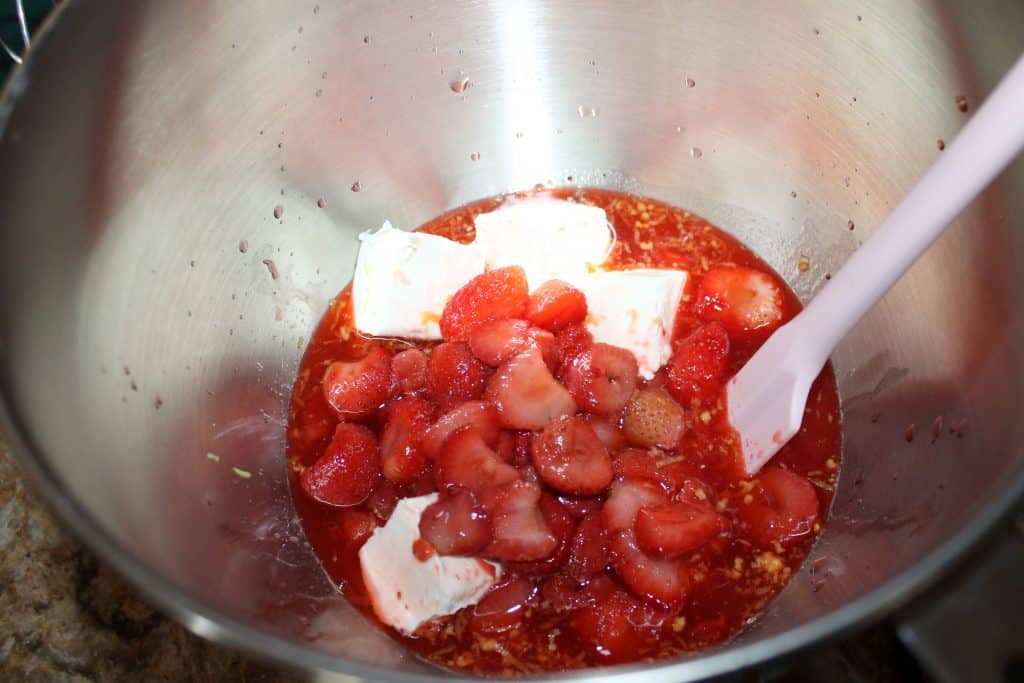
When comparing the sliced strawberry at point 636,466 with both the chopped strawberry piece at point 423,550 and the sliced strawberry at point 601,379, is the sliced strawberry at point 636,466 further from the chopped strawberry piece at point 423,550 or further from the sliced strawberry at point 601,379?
the chopped strawberry piece at point 423,550

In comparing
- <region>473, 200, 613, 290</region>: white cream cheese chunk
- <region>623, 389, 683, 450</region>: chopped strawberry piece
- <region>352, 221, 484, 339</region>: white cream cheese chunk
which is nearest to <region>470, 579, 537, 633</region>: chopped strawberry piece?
<region>623, 389, 683, 450</region>: chopped strawberry piece

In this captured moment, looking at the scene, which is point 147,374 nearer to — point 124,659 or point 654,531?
point 124,659

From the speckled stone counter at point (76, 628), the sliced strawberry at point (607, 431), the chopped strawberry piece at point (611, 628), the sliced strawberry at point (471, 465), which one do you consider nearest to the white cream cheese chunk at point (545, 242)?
the sliced strawberry at point (607, 431)

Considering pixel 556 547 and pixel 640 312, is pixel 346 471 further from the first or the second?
pixel 640 312

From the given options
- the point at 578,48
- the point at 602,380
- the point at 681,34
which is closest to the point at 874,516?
the point at 602,380

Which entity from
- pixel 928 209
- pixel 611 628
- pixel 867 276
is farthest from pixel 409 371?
pixel 928 209

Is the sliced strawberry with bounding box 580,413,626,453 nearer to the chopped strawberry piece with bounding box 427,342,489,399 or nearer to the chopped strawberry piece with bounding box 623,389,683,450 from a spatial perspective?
the chopped strawberry piece with bounding box 623,389,683,450
